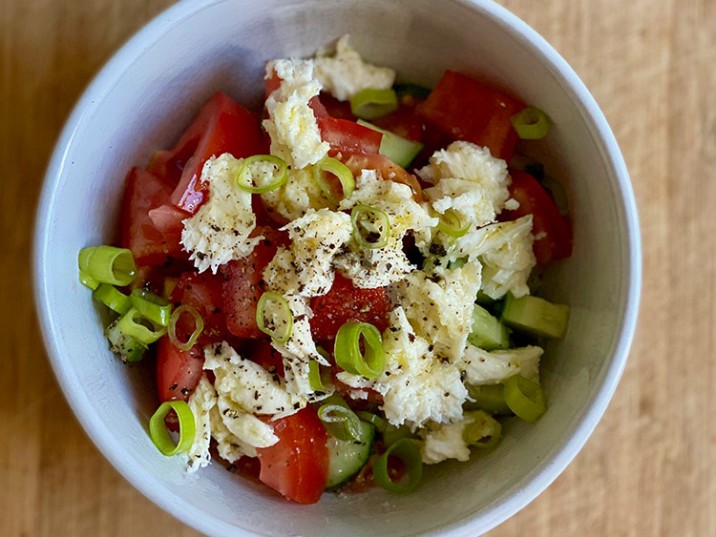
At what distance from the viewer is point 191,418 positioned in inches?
43.8

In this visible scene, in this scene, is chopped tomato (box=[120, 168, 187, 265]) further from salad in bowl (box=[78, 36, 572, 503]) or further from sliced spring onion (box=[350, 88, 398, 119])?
sliced spring onion (box=[350, 88, 398, 119])

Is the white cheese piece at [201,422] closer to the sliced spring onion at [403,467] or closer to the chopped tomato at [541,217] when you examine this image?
the sliced spring onion at [403,467]

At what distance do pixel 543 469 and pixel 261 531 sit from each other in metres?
0.36

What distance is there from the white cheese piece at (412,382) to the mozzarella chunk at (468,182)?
164mm

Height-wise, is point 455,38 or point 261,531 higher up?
point 455,38

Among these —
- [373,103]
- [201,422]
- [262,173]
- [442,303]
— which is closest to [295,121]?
[262,173]

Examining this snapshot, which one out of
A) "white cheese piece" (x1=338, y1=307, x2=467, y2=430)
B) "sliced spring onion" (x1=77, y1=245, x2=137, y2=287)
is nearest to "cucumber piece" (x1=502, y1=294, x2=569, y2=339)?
"white cheese piece" (x1=338, y1=307, x2=467, y2=430)

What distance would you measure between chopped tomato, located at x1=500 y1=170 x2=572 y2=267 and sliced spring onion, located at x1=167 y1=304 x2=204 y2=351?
0.45 meters

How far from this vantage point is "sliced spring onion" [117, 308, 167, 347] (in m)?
1.12

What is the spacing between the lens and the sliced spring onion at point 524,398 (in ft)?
3.76


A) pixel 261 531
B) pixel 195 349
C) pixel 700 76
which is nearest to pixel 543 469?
pixel 261 531

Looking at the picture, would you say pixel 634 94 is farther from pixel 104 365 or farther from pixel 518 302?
pixel 104 365

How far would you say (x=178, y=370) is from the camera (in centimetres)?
114

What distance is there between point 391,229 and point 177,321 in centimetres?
32
